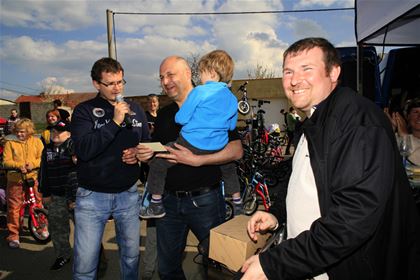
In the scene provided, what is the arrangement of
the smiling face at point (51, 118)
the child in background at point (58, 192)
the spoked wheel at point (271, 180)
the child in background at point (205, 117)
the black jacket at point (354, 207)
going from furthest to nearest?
the spoked wheel at point (271, 180) → the child in background at point (58, 192) → the smiling face at point (51, 118) → the child in background at point (205, 117) → the black jacket at point (354, 207)

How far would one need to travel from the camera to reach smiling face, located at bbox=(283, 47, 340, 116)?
144 centimetres

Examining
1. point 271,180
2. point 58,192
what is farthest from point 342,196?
point 271,180

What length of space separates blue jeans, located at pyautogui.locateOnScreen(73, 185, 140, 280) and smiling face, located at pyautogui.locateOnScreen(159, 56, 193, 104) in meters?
0.94

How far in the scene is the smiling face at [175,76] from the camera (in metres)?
2.50

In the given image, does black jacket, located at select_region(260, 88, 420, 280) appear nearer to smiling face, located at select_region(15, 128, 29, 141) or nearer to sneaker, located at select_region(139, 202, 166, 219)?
sneaker, located at select_region(139, 202, 166, 219)

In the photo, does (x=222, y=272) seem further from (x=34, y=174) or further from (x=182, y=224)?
(x=34, y=174)

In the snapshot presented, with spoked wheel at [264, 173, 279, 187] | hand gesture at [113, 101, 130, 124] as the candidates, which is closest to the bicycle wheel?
hand gesture at [113, 101, 130, 124]

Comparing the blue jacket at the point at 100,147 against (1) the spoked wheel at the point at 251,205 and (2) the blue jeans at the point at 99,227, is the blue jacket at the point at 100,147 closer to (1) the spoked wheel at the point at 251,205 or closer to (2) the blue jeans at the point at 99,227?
(2) the blue jeans at the point at 99,227

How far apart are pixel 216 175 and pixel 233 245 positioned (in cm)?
98

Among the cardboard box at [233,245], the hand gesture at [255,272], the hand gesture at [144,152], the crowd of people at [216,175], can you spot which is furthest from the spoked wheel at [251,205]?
the hand gesture at [255,272]

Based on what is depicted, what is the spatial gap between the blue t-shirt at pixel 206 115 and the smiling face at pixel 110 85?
616 mm

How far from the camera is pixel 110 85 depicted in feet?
8.52

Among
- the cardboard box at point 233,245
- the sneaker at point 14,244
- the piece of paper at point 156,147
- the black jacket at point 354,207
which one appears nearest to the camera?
the black jacket at point 354,207

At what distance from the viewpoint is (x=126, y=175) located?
267cm
